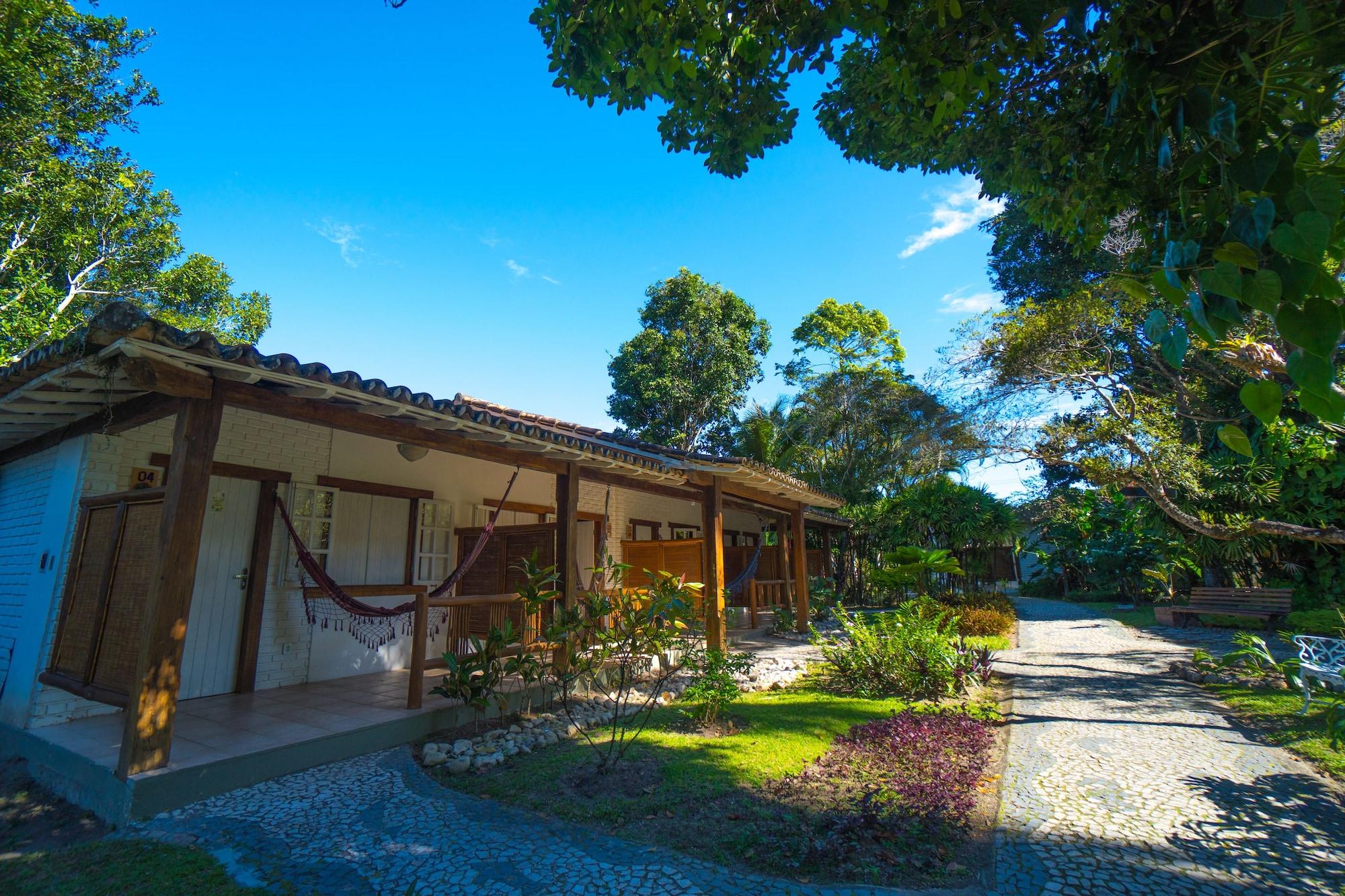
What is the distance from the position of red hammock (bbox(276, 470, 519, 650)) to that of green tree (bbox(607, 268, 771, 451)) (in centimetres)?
1225

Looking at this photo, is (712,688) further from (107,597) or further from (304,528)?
(107,597)

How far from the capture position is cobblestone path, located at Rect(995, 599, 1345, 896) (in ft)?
8.04

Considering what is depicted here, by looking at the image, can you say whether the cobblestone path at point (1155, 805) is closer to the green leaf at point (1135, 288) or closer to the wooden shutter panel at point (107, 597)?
the green leaf at point (1135, 288)

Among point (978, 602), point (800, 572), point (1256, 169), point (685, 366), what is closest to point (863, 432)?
point (685, 366)

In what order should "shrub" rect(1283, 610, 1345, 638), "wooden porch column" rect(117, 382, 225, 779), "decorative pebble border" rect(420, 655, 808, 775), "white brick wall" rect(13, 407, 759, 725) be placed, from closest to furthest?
"wooden porch column" rect(117, 382, 225, 779) → "decorative pebble border" rect(420, 655, 808, 775) → "white brick wall" rect(13, 407, 759, 725) → "shrub" rect(1283, 610, 1345, 638)

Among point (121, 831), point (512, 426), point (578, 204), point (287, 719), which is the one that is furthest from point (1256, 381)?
point (578, 204)

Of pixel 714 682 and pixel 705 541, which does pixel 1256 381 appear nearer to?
pixel 714 682

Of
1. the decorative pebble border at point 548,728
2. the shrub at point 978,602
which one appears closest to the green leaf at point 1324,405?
the decorative pebble border at point 548,728

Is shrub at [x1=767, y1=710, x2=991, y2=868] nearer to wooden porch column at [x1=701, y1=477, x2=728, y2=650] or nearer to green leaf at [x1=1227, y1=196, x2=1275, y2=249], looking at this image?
wooden porch column at [x1=701, y1=477, x2=728, y2=650]

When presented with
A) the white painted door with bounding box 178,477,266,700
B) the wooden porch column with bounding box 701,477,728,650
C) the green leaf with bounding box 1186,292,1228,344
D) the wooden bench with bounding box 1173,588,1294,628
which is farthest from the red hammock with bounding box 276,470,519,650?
the wooden bench with bounding box 1173,588,1294,628

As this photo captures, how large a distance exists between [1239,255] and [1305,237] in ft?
0.21

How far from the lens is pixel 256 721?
403cm

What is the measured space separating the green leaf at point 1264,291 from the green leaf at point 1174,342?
9cm

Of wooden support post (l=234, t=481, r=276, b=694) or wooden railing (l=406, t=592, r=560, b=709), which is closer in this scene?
wooden railing (l=406, t=592, r=560, b=709)
